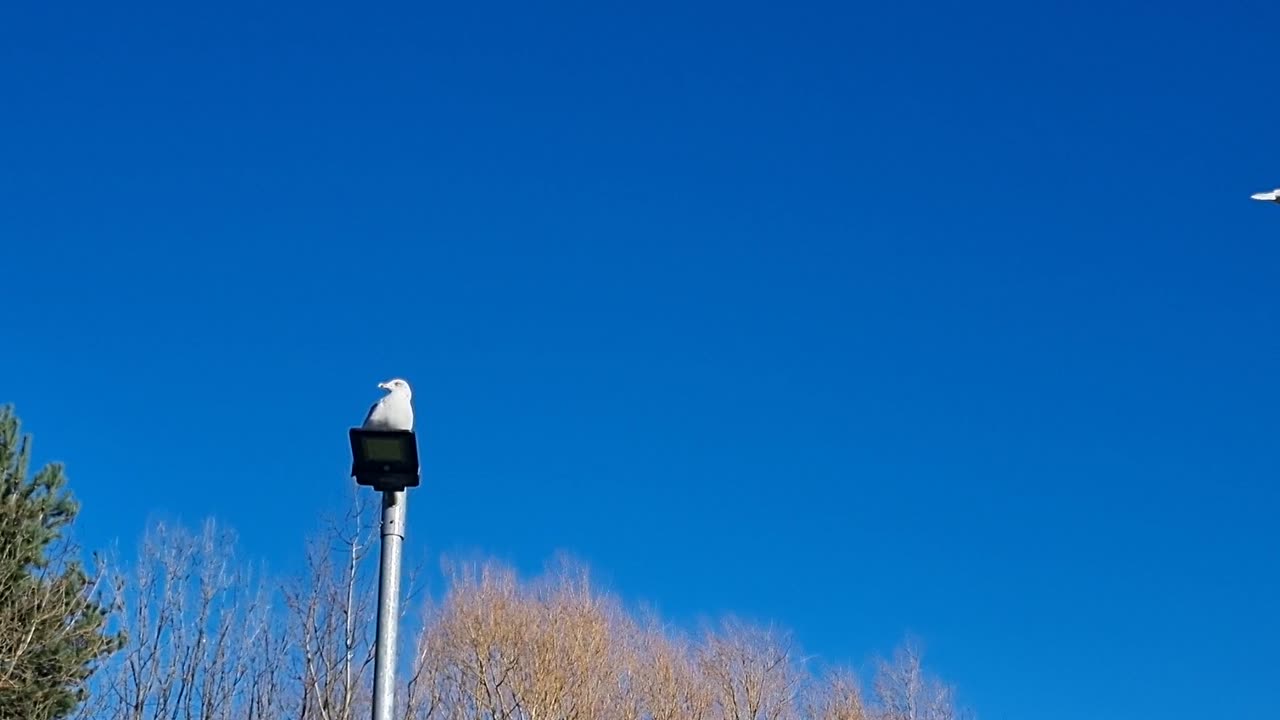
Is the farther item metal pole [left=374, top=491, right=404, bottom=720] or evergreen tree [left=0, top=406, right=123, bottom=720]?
evergreen tree [left=0, top=406, right=123, bottom=720]

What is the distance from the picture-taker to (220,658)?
17906mm

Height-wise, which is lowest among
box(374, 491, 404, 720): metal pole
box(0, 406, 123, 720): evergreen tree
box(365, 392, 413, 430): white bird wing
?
box(374, 491, 404, 720): metal pole

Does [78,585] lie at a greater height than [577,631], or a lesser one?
lesser

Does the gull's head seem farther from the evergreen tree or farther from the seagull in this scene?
the evergreen tree

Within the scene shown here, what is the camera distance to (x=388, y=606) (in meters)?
3.37

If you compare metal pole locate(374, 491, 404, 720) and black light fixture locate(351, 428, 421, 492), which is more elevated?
black light fixture locate(351, 428, 421, 492)

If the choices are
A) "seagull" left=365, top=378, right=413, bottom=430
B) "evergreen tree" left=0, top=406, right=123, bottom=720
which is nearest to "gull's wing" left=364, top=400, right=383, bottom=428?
"seagull" left=365, top=378, right=413, bottom=430

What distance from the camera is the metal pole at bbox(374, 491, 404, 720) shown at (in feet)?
10.7

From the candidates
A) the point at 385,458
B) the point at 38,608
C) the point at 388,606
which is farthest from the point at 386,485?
the point at 38,608

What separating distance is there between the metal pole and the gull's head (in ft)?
0.85

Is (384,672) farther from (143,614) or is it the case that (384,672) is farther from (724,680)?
(724,680)

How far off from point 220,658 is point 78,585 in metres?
5.54

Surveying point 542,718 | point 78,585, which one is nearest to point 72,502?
point 78,585

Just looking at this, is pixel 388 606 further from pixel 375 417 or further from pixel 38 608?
pixel 38 608
